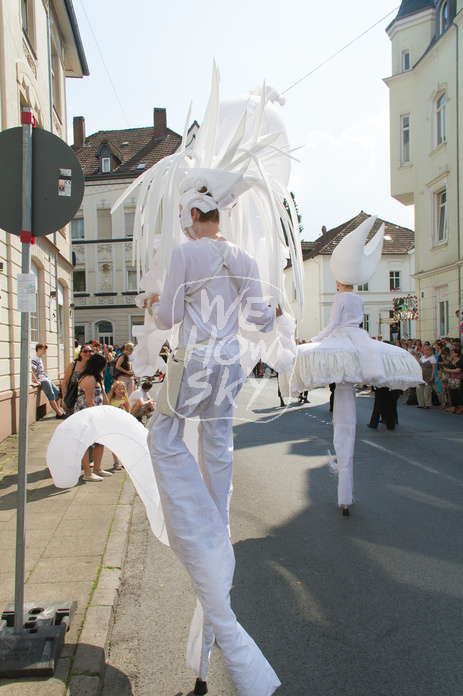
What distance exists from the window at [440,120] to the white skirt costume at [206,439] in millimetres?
21206

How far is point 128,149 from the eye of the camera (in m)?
47.7

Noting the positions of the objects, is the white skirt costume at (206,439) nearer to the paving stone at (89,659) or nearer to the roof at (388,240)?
the paving stone at (89,659)

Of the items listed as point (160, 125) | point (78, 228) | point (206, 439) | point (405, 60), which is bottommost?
point (206, 439)

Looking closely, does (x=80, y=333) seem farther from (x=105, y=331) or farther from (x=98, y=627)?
(x=98, y=627)

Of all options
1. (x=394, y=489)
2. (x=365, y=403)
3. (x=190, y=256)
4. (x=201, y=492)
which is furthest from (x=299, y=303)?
(x=365, y=403)

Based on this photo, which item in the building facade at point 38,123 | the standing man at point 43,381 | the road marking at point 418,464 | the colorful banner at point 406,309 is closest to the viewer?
the road marking at point 418,464

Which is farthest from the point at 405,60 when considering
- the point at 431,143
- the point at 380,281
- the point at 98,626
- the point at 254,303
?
the point at 98,626

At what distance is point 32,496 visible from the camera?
240 inches

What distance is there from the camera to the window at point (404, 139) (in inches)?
957

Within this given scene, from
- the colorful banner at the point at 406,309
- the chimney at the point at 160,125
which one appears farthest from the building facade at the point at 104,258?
the colorful banner at the point at 406,309

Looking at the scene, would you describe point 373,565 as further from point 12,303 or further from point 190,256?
point 12,303

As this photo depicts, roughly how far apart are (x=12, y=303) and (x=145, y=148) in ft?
130

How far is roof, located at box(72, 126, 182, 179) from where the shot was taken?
4369 centimetres

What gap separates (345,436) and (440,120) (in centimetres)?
2020
